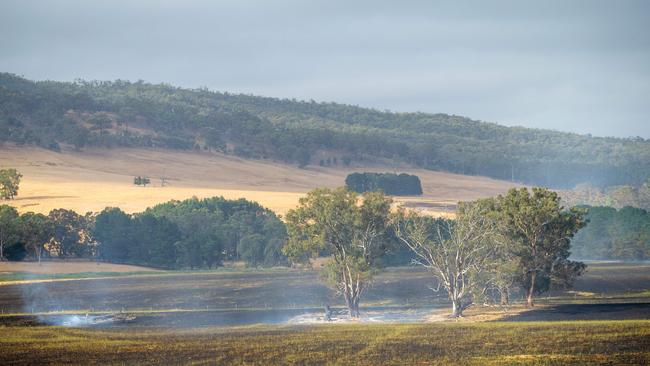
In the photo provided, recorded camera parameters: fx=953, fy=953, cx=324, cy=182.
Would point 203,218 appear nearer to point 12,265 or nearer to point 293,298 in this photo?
point 12,265

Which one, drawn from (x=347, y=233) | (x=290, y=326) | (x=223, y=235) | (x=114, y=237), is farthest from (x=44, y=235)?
(x=290, y=326)

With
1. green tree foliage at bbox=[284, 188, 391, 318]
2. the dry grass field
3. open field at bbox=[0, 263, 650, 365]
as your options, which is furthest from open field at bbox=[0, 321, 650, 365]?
the dry grass field

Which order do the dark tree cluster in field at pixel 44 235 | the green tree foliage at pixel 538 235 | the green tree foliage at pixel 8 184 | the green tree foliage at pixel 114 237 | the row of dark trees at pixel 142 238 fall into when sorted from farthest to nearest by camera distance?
the green tree foliage at pixel 8 184 → the green tree foliage at pixel 114 237 → the row of dark trees at pixel 142 238 → the dark tree cluster in field at pixel 44 235 → the green tree foliage at pixel 538 235

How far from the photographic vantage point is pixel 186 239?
431 ft

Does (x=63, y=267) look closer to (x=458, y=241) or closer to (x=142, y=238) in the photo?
(x=142, y=238)

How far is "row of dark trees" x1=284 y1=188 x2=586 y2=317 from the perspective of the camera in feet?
271

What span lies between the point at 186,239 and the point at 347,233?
49763 mm

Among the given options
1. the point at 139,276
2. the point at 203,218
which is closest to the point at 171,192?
the point at 203,218

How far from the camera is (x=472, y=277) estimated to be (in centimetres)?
8188

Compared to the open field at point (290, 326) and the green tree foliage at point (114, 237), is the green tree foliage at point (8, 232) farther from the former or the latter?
the open field at point (290, 326)

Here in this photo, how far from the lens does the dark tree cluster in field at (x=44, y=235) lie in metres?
121

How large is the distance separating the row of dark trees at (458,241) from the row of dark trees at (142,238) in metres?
42.8

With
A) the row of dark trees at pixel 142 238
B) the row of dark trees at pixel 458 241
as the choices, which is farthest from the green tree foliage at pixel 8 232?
the row of dark trees at pixel 458 241

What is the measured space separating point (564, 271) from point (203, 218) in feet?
201
